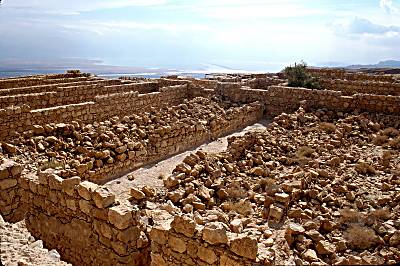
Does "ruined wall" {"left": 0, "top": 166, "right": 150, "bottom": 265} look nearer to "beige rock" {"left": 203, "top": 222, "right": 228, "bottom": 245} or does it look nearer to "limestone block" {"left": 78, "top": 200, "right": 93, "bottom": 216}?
"limestone block" {"left": 78, "top": 200, "right": 93, "bottom": 216}

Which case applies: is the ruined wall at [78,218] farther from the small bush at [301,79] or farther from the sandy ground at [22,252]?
the small bush at [301,79]

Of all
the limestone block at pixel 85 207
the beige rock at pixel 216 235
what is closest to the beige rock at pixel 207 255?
the beige rock at pixel 216 235

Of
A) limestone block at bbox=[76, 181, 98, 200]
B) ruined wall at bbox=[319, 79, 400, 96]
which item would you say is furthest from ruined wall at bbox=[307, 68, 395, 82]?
limestone block at bbox=[76, 181, 98, 200]

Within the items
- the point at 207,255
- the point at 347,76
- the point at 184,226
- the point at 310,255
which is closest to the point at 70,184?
the point at 184,226

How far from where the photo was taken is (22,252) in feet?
16.3

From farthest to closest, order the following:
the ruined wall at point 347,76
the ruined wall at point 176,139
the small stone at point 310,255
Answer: the ruined wall at point 347,76, the ruined wall at point 176,139, the small stone at point 310,255

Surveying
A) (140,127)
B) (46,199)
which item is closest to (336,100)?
(140,127)

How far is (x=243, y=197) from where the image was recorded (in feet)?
28.5

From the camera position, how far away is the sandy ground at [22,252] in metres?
4.71

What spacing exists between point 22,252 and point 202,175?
547 cm

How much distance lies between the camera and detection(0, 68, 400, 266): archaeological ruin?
591cm

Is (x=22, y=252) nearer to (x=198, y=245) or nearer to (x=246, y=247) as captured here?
(x=198, y=245)

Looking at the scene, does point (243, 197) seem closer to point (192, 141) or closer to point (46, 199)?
point (46, 199)

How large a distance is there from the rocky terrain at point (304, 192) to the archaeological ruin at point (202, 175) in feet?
0.10
